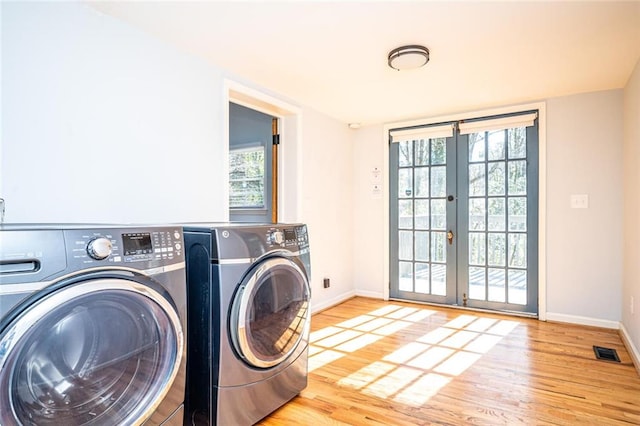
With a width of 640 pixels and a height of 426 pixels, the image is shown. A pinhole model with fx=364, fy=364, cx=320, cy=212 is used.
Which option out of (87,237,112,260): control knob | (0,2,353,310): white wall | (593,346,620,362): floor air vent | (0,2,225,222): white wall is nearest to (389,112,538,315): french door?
(593,346,620,362): floor air vent

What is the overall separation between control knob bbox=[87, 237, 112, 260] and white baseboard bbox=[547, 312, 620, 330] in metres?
3.84

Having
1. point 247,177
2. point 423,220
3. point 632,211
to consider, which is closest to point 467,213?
point 423,220

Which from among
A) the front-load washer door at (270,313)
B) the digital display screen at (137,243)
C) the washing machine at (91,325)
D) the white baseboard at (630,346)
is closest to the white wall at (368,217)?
the white baseboard at (630,346)

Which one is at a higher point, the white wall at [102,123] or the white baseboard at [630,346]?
the white wall at [102,123]

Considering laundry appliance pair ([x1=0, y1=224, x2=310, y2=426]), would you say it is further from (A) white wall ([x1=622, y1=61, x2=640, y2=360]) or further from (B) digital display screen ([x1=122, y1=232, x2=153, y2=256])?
(A) white wall ([x1=622, y1=61, x2=640, y2=360])

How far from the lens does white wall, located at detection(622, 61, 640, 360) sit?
255 cm

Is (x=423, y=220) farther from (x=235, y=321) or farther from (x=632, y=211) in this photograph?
(x=235, y=321)

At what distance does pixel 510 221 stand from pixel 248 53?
2.99 meters

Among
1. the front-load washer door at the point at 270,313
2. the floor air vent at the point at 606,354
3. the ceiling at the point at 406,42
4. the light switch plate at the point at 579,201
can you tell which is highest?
the ceiling at the point at 406,42

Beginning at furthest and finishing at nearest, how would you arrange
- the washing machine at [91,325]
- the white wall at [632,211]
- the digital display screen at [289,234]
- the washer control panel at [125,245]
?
the white wall at [632,211] < the digital display screen at [289,234] < the washer control panel at [125,245] < the washing machine at [91,325]

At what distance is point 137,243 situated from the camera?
1.30m

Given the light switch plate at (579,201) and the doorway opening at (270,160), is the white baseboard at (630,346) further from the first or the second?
the doorway opening at (270,160)

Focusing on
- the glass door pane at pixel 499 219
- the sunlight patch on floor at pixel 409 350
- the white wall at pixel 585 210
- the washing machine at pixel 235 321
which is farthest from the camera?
the glass door pane at pixel 499 219

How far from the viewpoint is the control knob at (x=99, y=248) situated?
3.76ft
